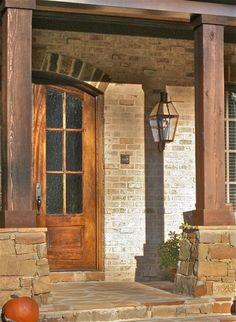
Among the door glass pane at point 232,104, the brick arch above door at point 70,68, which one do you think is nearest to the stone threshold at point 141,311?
the brick arch above door at point 70,68

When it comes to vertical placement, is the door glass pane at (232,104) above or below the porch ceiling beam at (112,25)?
below

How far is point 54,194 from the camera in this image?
30.6ft

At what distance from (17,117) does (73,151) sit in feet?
7.40

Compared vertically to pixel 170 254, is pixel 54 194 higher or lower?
higher

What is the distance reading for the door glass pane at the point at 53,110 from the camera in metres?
9.31

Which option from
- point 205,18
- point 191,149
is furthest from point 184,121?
point 205,18

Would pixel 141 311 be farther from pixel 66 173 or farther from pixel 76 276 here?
pixel 66 173

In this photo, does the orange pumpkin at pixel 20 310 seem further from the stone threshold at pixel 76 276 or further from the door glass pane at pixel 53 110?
the door glass pane at pixel 53 110

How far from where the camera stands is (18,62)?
727 cm

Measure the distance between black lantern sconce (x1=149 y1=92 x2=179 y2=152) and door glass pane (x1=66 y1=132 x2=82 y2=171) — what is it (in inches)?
38.1

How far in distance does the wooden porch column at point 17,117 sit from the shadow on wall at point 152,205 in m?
2.62

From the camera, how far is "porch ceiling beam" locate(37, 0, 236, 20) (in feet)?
24.9

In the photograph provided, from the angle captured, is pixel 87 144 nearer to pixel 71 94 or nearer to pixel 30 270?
pixel 71 94

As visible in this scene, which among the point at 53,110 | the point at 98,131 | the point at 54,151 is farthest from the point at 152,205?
the point at 53,110
